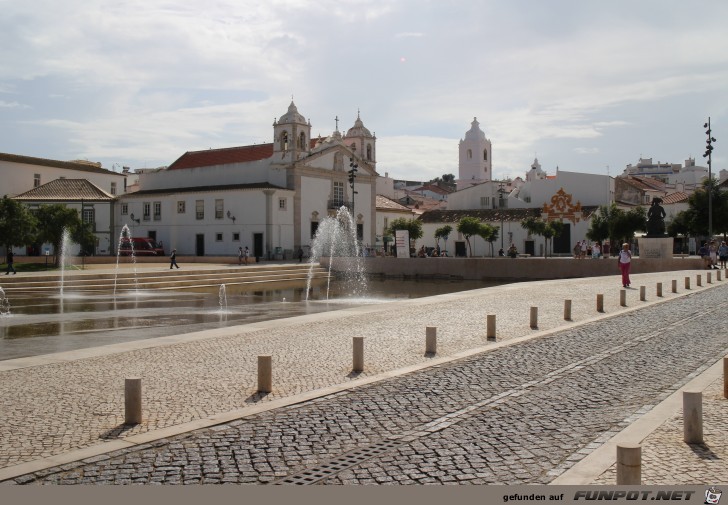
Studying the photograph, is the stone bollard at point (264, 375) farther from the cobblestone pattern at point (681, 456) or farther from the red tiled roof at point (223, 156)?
the red tiled roof at point (223, 156)

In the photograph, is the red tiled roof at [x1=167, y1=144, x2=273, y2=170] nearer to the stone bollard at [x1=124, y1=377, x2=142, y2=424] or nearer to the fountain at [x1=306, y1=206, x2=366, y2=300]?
the fountain at [x1=306, y1=206, x2=366, y2=300]

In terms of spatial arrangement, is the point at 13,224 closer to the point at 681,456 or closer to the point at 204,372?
the point at 204,372

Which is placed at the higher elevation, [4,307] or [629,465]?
[629,465]

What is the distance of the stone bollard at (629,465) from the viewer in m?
4.34

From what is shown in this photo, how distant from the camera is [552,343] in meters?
12.0

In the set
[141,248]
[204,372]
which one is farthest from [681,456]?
[141,248]

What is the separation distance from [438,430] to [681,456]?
6.52 ft

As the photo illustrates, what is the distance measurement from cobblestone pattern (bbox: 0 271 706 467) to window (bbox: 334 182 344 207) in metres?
40.4

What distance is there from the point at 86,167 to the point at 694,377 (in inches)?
2247

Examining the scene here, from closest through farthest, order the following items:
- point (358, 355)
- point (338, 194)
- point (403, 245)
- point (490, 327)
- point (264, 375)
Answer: point (264, 375) → point (358, 355) → point (490, 327) → point (403, 245) → point (338, 194)

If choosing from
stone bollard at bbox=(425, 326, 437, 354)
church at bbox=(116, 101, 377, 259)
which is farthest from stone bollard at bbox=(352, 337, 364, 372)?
church at bbox=(116, 101, 377, 259)

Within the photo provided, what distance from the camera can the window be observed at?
186ft

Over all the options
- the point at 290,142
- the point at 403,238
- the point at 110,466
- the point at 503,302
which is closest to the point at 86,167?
the point at 290,142

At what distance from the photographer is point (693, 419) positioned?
5.87 meters
